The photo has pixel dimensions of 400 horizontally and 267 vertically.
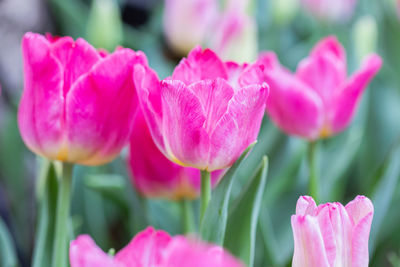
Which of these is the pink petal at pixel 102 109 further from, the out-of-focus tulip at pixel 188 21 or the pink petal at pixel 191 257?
the out-of-focus tulip at pixel 188 21

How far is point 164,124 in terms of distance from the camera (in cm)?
37

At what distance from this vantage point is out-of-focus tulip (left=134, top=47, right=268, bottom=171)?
35 cm

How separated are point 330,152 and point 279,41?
38 cm

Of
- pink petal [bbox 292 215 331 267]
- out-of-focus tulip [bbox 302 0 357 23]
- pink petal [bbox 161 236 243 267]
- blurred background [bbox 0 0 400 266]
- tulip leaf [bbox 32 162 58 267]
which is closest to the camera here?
pink petal [bbox 161 236 243 267]

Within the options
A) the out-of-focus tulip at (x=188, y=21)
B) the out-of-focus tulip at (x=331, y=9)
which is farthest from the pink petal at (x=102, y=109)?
the out-of-focus tulip at (x=331, y=9)

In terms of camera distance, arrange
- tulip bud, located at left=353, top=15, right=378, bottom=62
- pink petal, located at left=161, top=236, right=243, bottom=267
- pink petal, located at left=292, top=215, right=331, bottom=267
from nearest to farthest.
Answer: pink petal, located at left=161, top=236, right=243, bottom=267 → pink petal, located at left=292, top=215, right=331, bottom=267 → tulip bud, located at left=353, top=15, right=378, bottom=62

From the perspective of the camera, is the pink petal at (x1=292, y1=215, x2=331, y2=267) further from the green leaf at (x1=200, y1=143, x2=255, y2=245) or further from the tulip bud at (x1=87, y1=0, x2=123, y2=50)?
the tulip bud at (x1=87, y1=0, x2=123, y2=50)

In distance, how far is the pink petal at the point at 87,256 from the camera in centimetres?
24

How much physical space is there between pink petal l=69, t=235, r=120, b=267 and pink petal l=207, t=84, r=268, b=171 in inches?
4.8

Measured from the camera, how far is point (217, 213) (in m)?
0.38

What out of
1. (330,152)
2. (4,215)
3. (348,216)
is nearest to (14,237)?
(4,215)

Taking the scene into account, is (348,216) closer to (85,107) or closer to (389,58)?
(85,107)

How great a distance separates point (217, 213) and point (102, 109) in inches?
4.0

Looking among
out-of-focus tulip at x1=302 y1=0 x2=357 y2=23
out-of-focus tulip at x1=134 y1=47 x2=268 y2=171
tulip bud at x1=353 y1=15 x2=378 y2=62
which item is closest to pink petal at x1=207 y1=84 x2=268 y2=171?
out-of-focus tulip at x1=134 y1=47 x2=268 y2=171
